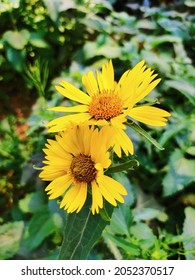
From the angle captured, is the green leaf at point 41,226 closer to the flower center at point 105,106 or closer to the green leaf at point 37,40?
the flower center at point 105,106

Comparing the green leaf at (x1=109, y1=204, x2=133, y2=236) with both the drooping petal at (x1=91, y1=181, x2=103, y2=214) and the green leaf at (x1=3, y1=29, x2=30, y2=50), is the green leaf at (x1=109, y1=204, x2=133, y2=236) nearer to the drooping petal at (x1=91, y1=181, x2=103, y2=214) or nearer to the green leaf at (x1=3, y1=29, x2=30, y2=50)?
the drooping petal at (x1=91, y1=181, x2=103, y2=214)

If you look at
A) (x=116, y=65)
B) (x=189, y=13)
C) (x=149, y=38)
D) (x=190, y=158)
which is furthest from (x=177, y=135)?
(x=189, y=13)

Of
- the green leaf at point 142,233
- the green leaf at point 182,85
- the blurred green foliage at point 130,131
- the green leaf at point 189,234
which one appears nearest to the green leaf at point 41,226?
the blurred green foliage at point 130,131

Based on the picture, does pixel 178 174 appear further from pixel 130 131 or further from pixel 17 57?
pixel 17 57

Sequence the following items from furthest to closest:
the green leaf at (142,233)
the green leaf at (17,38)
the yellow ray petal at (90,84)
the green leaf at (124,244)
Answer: the green leaf at (17,38)
the green leaf at (142,233)
the green leaf at (124,244)
the yellow ray petal at (90,84)
